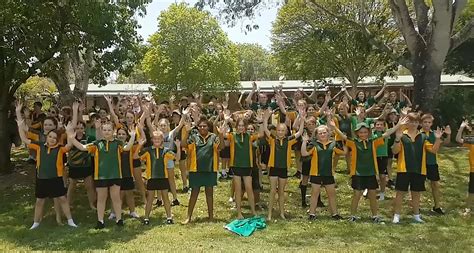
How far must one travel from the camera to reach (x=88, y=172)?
25.8 ft

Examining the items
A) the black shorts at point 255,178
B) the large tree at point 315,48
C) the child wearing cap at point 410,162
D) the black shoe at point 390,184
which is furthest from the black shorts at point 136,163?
the large tree at point 315,48

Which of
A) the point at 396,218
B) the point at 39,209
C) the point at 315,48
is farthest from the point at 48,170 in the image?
the point at 315,48

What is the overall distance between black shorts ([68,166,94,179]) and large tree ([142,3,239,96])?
2406cm

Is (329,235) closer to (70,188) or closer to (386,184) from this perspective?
(386,184)

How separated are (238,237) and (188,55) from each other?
26.8 metres

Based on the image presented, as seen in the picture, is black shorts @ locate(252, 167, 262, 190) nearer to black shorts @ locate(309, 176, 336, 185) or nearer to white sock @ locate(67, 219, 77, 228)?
black shorts @ locate(309, 176, 336, 185)

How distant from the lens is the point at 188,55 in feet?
107

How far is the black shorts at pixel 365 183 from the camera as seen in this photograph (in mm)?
7237

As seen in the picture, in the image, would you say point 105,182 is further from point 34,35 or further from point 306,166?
point 34,35

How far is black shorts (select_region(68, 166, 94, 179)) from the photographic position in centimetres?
779

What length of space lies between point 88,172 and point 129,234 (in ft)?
5.14

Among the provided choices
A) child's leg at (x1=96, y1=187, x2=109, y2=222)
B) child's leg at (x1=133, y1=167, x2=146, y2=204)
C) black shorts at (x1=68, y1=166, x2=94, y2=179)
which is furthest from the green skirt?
black shorts at (x1=68, y1=166, x2=94, y2=179)

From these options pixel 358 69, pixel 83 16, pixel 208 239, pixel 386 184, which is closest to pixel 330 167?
pixel 208 239

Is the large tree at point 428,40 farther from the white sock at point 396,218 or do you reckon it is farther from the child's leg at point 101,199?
the child's leg at point 101,199
